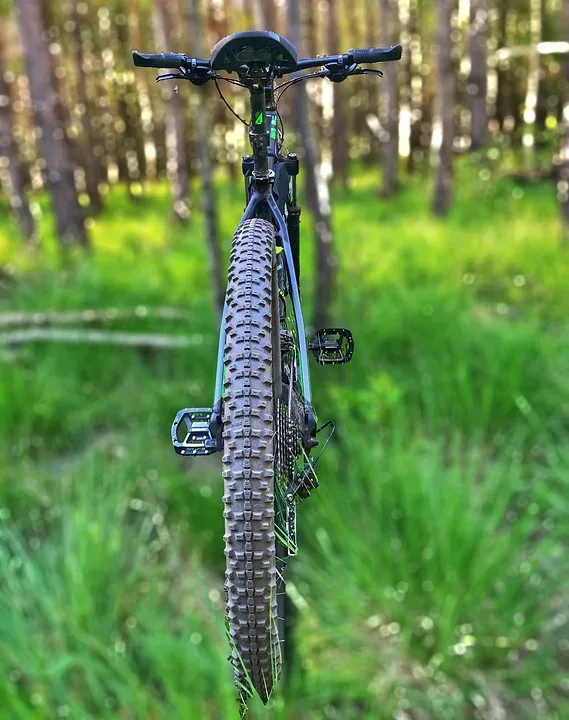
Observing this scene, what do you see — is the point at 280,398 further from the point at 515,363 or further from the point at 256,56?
the point at 515,363

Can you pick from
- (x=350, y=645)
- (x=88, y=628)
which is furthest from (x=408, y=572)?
(x=88, y=628)

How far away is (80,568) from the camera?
478 cm

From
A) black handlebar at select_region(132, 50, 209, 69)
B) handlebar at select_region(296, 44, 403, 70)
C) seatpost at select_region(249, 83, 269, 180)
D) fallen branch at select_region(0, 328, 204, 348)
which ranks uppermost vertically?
black handlebar at select_region(132, 50, 209, 69)

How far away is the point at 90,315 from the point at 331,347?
7.44 metres

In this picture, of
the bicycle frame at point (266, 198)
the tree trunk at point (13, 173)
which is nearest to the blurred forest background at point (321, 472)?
the bicycle frame at point (266, 198)

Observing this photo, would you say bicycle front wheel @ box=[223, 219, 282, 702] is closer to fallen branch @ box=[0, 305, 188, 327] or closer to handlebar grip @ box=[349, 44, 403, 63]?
handlebar grip @ box=[349, 44, 403, 63]

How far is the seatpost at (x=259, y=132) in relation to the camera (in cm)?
92

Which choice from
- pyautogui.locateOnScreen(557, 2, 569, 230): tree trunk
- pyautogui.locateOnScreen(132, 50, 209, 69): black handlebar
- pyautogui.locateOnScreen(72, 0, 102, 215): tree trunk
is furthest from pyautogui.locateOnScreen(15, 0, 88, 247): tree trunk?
pyautogui.locateOnScreen(132, 50, 209, 69): black handlebar

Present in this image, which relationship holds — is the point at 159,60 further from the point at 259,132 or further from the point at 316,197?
the point at 316,197

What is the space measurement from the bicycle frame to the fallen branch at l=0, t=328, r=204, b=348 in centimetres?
614

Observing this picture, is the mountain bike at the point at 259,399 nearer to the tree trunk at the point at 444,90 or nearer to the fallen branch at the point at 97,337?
the fallen branch at the point at 97,337

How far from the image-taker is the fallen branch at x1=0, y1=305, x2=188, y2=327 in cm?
796

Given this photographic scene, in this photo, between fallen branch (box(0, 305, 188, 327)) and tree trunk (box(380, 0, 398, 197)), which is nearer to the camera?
fallen branch (box(0, 305, 188, 327))

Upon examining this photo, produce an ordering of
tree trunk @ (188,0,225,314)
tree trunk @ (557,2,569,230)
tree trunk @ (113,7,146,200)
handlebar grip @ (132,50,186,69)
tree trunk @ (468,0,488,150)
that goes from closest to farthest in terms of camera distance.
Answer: handlebar grip @ (132,50,186,69), tree trunk @ (188,0,225,314), tree trunk @ (557,2,569,230), tree trunk @ (468,0,488,150), tree trunk @ (113,7,146,200)
